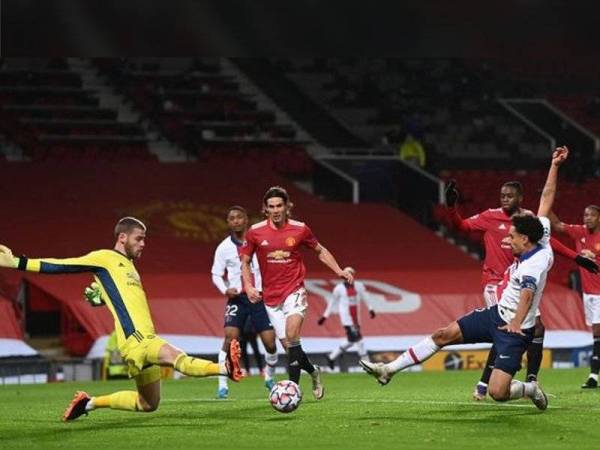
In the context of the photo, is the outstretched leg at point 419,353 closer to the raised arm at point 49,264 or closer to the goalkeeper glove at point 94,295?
the goalkeeper glove at point 94,295

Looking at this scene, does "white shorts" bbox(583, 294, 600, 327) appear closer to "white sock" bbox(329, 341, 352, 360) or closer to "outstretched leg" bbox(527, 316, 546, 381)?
"outstretched leg" bbox(527, 316, 546, 381)

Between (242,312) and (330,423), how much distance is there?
557 centimetres

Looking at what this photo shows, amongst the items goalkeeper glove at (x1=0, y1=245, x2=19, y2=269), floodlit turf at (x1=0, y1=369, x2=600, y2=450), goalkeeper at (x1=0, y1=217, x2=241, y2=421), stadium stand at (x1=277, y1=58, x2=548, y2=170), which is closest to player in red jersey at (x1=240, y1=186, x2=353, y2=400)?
floodlit turf at (x1=0, y1=369, x2=600, y2=450)

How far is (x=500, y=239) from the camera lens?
1739 cm

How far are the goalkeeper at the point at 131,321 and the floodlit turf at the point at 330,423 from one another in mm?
301

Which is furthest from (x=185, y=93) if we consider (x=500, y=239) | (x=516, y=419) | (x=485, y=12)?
(x=516, y=419)

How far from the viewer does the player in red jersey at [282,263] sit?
57.1ft

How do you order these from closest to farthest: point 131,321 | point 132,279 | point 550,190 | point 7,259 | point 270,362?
point 7,259, point 131,321, point 132,279, point 550,190, point 270,362

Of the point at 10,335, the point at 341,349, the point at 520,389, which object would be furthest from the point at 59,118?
the point at 520,389

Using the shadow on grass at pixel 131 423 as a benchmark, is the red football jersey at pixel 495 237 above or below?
above

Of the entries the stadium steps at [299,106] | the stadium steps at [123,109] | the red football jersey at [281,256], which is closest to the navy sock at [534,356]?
the red football jersey at [281,256]

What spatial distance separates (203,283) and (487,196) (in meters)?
11.3

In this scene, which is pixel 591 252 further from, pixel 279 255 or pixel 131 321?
pixel 131 321

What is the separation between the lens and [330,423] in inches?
571
